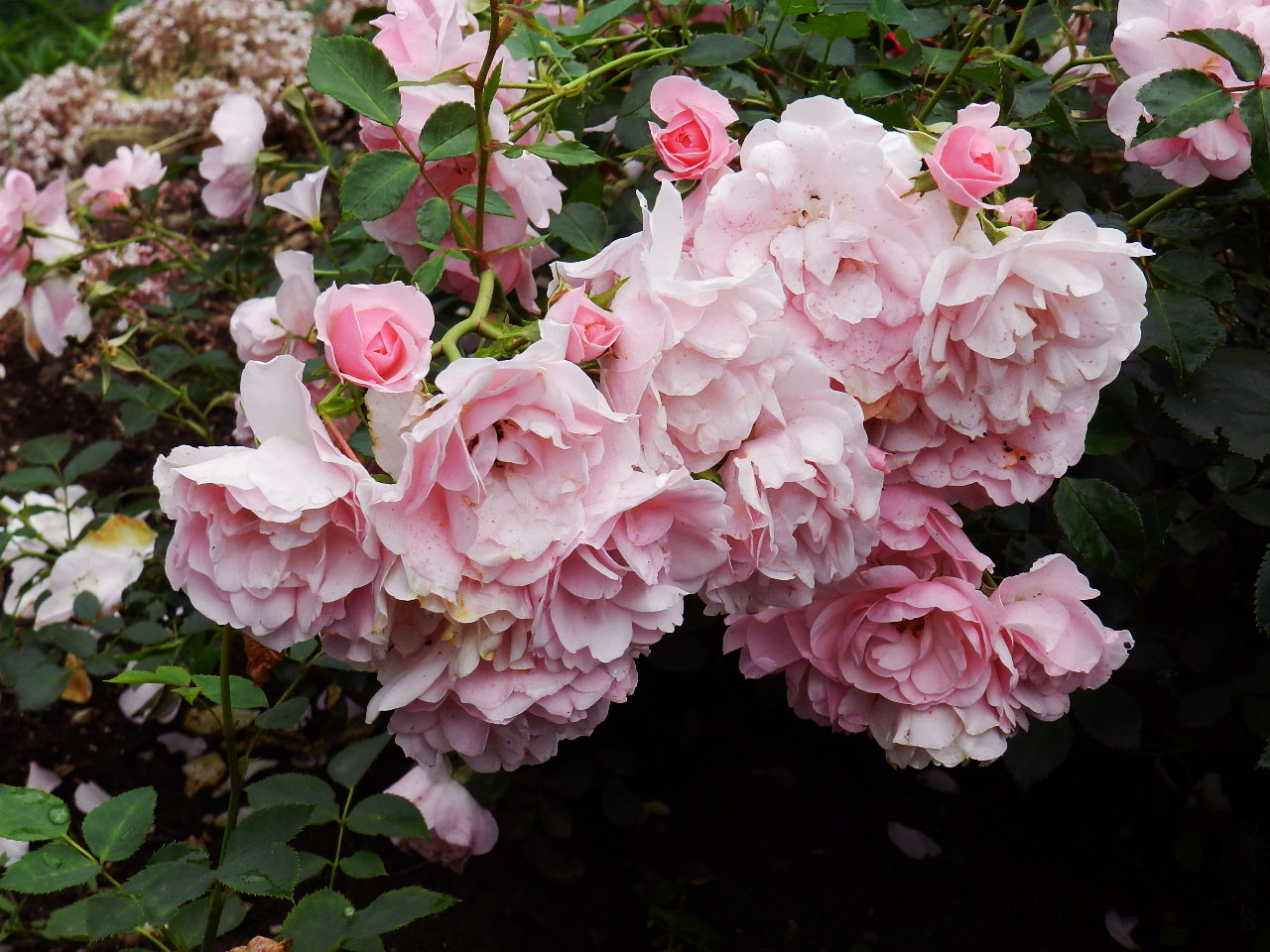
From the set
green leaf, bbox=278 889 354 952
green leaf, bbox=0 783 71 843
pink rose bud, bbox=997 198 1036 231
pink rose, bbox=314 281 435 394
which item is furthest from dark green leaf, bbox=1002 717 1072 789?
green leaf, bbox=0 783 71 843

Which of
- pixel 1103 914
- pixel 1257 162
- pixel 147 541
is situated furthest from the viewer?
pixel 147 541

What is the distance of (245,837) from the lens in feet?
2.92

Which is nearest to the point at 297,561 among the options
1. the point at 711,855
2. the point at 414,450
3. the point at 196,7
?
the point at 414,450

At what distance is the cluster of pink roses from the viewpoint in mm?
854

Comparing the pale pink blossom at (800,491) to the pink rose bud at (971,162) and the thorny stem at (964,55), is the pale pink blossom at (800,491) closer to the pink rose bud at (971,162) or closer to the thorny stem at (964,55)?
the pink rose bud at (971,162)

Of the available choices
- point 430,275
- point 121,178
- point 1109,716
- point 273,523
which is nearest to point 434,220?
Result: point 430,275

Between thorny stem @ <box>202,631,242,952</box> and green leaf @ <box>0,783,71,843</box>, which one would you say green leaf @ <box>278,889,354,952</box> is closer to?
thorny stem @ <box>202,631,242,952</box>

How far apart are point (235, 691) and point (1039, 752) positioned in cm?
81

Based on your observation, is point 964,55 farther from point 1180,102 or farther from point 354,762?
point 354,762

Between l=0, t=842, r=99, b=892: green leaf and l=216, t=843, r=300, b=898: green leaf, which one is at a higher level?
l=0, t=842, r=99, b=892: green leaf

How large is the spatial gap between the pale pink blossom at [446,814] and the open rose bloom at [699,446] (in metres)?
0.48

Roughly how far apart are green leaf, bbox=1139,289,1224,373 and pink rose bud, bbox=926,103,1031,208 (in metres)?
0.30

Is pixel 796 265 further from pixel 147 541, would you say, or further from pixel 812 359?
pixel 147 541

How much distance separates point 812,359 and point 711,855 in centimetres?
111
